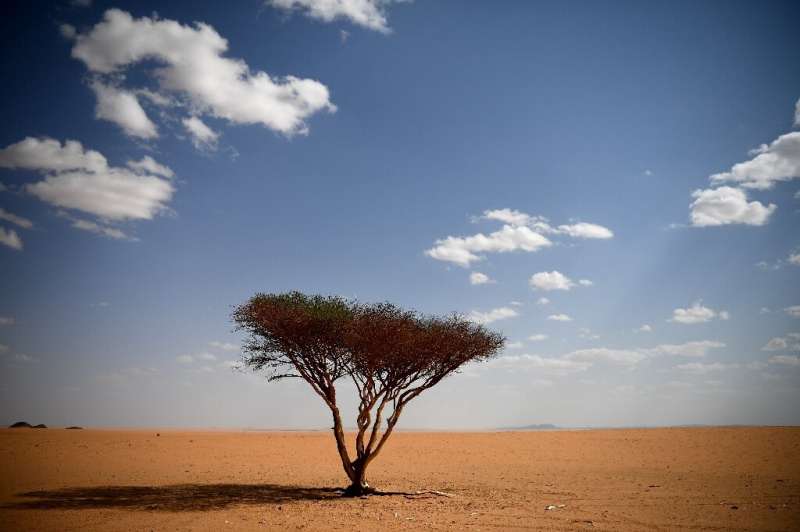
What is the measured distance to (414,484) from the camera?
1066 inches

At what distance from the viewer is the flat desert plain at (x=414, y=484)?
1678 centimetres

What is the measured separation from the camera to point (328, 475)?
1257 inches

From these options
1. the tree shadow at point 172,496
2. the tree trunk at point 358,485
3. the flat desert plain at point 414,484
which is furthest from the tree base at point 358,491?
the flat desert plain at point 414,484

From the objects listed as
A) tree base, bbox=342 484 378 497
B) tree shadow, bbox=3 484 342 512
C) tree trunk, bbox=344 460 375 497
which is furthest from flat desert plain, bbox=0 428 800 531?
tree trunk, bbox=344 460 375 497

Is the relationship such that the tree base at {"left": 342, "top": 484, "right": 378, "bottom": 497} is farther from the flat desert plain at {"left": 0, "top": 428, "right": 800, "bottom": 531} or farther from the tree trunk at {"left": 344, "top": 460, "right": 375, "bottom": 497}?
the flat desert plain at {"left": 0, "top": 428, "right": 800, "bottom": 531}

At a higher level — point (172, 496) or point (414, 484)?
point (172, 496)

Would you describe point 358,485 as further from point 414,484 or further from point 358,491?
point 414,484

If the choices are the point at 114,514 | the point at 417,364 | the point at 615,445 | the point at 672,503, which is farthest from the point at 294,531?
the point at 615,445

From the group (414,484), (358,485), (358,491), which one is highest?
(358,485)

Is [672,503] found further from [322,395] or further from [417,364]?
[322,395]

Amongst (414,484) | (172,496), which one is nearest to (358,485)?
(414,484)

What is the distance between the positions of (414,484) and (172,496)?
1198 cm

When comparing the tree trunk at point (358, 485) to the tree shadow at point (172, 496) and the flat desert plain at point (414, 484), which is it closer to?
the tree shadow at point (172, 496)

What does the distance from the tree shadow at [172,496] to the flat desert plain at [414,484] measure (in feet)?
0.26
